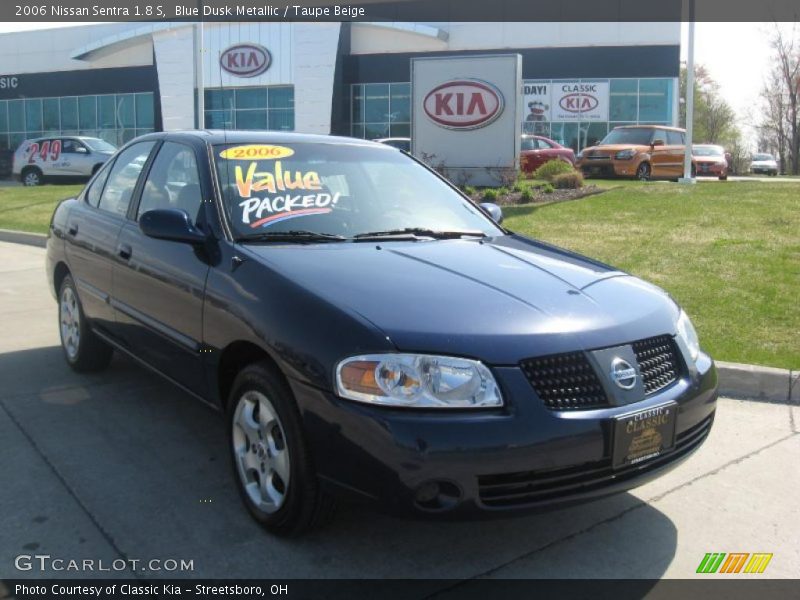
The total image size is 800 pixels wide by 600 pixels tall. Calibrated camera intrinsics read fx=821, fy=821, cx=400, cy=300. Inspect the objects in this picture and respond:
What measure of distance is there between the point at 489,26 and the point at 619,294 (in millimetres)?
38804

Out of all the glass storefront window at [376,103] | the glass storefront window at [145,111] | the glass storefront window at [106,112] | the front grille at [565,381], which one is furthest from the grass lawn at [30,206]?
the glass storefront window at [106,112]

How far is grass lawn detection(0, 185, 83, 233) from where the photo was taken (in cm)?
1524

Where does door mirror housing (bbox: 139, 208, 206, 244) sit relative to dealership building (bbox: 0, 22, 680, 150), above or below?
below

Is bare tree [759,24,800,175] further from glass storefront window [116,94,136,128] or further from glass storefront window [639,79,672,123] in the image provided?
glass storefront window [116,94,136,128]

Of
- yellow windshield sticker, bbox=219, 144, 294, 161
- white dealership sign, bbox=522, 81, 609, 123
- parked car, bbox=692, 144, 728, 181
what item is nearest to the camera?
yellow windshield sticker, bbox=219, 144, 294, 161

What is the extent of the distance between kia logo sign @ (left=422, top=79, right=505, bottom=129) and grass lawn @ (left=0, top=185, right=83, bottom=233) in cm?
795

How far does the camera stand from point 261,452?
3.38 meters

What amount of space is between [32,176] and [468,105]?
16121 millimetres

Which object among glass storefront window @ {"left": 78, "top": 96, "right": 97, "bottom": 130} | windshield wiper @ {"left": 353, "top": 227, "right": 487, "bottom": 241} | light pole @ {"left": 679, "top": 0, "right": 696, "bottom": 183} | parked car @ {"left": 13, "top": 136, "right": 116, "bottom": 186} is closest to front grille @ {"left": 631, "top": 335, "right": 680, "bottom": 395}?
windshield wiper @ {"left": 353, "top": 227, "right": 487, "bottom": 241}

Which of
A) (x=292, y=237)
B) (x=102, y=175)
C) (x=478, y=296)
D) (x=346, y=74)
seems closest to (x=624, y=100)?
(x=346, y=74)

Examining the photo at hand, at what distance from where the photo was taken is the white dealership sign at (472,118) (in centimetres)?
1648

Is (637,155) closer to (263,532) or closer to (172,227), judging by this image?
(172,227)

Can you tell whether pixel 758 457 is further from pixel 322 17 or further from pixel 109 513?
pixel 322 17

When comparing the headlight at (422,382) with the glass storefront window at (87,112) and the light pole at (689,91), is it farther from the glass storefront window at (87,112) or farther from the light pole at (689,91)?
the glass storefront window at (87,112)
